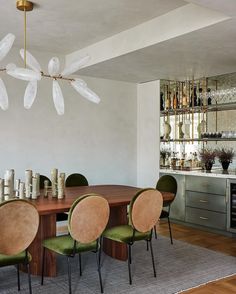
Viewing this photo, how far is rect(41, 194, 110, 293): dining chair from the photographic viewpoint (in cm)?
301

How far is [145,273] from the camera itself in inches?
145

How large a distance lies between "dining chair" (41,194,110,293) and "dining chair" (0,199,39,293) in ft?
1.04

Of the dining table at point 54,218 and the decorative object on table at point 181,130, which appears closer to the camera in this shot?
the dining table at point 54,218

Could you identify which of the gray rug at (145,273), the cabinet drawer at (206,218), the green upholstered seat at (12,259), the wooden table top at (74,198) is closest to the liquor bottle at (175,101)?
the cabinet drawer at (206,218)

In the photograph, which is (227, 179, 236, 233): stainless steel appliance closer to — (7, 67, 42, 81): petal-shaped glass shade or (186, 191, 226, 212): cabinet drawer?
(186, 191, 226, 212): cabinet drawer

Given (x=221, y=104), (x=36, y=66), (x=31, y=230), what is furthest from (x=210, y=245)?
(x=36, y=66)

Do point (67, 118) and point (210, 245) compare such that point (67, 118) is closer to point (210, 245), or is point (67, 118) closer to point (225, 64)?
Result: point (225, 64)

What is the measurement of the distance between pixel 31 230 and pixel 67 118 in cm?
335

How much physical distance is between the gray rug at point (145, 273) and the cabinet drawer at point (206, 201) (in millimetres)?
975

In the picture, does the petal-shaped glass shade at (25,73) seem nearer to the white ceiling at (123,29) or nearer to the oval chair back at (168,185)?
the white ceiling at (123,29)

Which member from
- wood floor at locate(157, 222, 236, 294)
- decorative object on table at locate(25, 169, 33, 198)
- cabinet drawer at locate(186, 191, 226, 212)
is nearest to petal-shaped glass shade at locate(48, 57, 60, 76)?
decorative object on table at locate(25, 169, 33, 198)

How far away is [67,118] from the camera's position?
5.99 meters

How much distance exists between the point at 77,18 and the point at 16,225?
2.50 m

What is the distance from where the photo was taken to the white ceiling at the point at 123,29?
3764 mm
